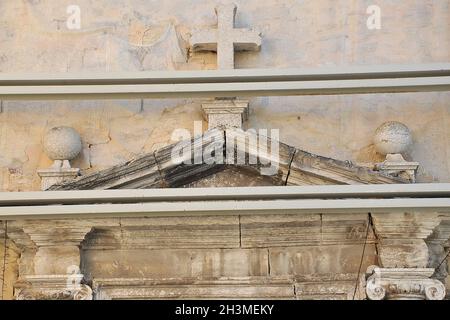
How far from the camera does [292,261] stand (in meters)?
9.51

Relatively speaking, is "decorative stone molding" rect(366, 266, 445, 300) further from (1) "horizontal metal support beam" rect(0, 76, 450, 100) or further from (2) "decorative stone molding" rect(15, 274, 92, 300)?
(2) "decorative stone molding" rect(15, 274, 92, 300)

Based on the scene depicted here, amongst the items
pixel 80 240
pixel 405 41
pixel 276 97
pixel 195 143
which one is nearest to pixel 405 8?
pixel 405 41

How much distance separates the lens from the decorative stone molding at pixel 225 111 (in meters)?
9.81

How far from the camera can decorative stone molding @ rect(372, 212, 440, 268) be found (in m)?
9.30

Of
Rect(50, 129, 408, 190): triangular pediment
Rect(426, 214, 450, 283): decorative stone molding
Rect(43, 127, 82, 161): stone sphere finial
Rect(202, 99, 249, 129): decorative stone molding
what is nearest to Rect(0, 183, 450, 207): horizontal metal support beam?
Rect(50, 129, 408, 190): triangular pediment

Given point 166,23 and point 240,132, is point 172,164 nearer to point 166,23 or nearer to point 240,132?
point 240,132

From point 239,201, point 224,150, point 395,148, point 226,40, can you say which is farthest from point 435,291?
point 226,40

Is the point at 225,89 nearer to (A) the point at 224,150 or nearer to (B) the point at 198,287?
(A) the point at 224,150

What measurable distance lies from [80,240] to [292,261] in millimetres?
1479

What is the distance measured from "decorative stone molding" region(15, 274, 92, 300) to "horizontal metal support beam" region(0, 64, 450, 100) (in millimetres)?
1348

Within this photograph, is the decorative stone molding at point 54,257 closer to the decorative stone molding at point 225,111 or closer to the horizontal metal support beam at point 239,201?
the horizontal metal support beam at point 239,201

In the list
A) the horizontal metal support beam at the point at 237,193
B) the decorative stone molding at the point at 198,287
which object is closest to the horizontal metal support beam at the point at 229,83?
the horizontal metal support beam at the point at 237,193

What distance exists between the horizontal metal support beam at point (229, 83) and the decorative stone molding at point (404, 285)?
1.35m

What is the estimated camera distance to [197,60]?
10188 millimetres
